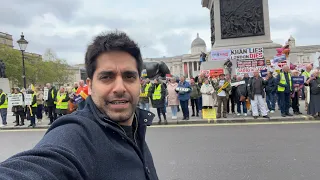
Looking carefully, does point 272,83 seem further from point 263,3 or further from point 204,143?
point 263,3

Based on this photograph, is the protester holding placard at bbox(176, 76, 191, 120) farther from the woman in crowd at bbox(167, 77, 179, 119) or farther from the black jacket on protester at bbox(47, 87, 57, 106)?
the black jacket on protester at bbox(47, 87, 57, 106)

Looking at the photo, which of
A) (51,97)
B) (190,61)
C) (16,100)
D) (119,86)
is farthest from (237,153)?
(190,61)

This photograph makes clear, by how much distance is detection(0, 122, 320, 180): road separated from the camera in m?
4.27

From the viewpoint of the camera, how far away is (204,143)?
6.43 m

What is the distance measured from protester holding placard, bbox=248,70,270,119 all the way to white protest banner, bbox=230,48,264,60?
749 centimetres

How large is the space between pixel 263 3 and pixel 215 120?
1138 centimetres

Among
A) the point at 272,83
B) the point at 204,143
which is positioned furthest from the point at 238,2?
the point at 204,143

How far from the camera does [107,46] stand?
1.48 meters

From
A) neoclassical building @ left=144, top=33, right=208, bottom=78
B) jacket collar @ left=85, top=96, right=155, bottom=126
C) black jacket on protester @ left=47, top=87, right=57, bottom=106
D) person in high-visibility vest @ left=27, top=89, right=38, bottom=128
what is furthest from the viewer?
neoclassical building @ left=144, top=33, right=208, bottom=78

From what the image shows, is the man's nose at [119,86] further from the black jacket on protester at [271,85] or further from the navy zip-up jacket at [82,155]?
the black jacket on protester at [271,85]

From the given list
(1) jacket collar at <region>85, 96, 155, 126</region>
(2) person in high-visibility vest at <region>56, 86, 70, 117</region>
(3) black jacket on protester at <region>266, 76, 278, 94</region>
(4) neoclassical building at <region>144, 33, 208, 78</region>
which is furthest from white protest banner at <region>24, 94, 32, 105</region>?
(4) neoclassical building at <region>144, 33, 208, 78</region>

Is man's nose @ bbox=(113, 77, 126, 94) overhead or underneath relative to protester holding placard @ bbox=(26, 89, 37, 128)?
overhead

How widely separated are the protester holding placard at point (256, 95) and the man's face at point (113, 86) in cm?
924

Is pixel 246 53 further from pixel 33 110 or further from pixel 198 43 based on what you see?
pixel 198 43
